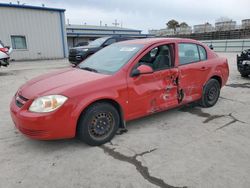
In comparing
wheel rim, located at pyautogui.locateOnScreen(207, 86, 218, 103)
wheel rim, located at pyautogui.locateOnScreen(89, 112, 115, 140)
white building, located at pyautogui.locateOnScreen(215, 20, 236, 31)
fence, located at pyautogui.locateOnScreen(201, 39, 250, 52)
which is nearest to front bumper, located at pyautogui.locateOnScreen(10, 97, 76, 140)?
wheel rim, located at pyautogui.locateOnScreen(89, 112, 115, 140)

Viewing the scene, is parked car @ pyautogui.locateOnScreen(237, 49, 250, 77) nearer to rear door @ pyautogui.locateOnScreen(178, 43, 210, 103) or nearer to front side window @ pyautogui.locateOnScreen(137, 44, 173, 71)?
rear door @ pyautogui.locateOnScreen(178, 43, 210, 103)

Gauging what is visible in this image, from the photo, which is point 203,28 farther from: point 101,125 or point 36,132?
point 36,132

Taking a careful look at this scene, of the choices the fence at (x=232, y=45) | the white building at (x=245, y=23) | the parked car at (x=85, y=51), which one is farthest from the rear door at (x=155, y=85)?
the white building at (x=245, y=23)

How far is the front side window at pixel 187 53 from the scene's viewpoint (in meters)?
4.21

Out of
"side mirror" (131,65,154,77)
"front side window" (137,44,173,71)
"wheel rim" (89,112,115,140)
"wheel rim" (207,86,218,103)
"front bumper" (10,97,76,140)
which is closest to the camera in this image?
"front bumper" (10,97,76,140)

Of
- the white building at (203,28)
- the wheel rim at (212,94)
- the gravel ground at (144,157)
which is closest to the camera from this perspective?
the gravel ground at (144,157)

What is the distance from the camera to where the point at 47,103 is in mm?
2883

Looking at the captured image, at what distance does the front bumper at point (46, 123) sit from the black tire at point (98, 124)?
169mm

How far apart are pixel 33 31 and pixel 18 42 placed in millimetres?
1499

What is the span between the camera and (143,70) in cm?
345

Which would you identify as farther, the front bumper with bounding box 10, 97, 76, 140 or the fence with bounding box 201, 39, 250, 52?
the fence with bounding box 201, 39, 250, 52

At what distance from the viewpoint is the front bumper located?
2.84 m

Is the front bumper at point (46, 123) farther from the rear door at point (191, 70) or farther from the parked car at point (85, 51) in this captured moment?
the parked car at point (85, 51)

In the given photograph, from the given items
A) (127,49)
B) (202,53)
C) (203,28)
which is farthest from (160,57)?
(203,28)
